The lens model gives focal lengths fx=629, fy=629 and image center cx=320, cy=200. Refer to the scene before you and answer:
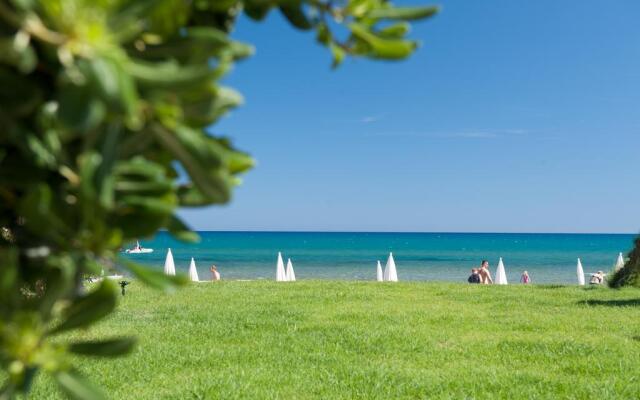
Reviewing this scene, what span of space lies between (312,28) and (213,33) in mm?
330

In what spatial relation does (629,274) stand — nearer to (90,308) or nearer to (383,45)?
(383,45)

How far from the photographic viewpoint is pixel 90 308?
662 mm

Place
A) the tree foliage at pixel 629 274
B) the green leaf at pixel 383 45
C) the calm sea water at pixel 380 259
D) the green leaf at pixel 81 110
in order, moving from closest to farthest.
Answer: the green leaf at pixel 81 110, the green leaf at pixel 383 45, the tree foliage at pixel 629 274, the calm sea water at pixel 380 259

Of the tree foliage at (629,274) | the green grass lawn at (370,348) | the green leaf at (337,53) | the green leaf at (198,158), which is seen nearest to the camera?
the green leaf at (198,158)

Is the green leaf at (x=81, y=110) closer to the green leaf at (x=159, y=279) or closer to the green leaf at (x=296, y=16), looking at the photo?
the green leaf at (x=159, y=279)

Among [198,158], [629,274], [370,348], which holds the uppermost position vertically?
[198,158]

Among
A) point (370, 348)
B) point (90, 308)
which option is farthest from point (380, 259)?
point (90, 308)

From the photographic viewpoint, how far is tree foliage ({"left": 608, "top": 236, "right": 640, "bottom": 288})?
15.2 m

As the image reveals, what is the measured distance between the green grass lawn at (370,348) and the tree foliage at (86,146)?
18.4 feet

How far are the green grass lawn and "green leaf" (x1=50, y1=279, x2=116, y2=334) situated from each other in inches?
219

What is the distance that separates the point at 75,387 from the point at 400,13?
620 mm

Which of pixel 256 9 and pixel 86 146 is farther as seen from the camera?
pixel 256 9

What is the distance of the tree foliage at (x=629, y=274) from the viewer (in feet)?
49.9

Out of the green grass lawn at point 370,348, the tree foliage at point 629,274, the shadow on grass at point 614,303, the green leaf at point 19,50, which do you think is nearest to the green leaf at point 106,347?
the green leaf at point 19,50
